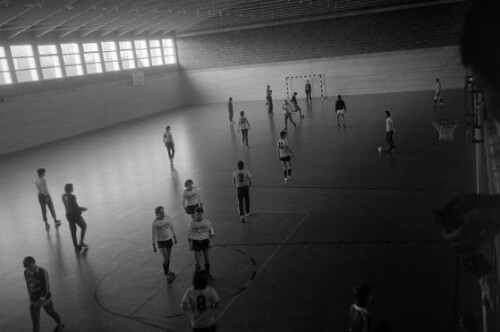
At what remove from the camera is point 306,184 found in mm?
15828

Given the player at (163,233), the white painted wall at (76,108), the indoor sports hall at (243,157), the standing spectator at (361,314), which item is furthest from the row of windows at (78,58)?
the standing spectator at (361,314)

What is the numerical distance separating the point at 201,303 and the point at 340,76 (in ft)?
121

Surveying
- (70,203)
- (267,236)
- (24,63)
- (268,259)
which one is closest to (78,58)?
(24,63)

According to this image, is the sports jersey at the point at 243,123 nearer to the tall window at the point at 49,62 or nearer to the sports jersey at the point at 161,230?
the sports jersey at the point at 161,230

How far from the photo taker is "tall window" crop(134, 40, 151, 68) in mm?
41125

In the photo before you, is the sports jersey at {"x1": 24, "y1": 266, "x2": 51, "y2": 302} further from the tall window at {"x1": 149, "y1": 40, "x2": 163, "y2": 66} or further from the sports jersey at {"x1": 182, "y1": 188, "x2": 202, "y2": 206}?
the tall window at {"x1": 149, "y1": 40, "x2": 163, "y2": 66}

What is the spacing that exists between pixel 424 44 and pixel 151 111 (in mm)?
24006

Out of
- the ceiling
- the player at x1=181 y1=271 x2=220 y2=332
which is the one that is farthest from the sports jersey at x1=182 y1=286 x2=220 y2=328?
the ceiling

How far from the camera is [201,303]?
6418 millimetres

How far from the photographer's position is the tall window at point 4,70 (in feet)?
93.9

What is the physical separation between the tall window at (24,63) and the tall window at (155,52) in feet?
44.3

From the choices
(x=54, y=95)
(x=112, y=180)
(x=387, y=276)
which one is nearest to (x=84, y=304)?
(x=387, y=276)

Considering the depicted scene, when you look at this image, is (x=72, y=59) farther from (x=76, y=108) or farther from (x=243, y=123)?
(x=243, y=123)

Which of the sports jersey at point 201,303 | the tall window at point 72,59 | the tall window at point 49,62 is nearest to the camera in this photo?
the sports jersey at point 201,303
